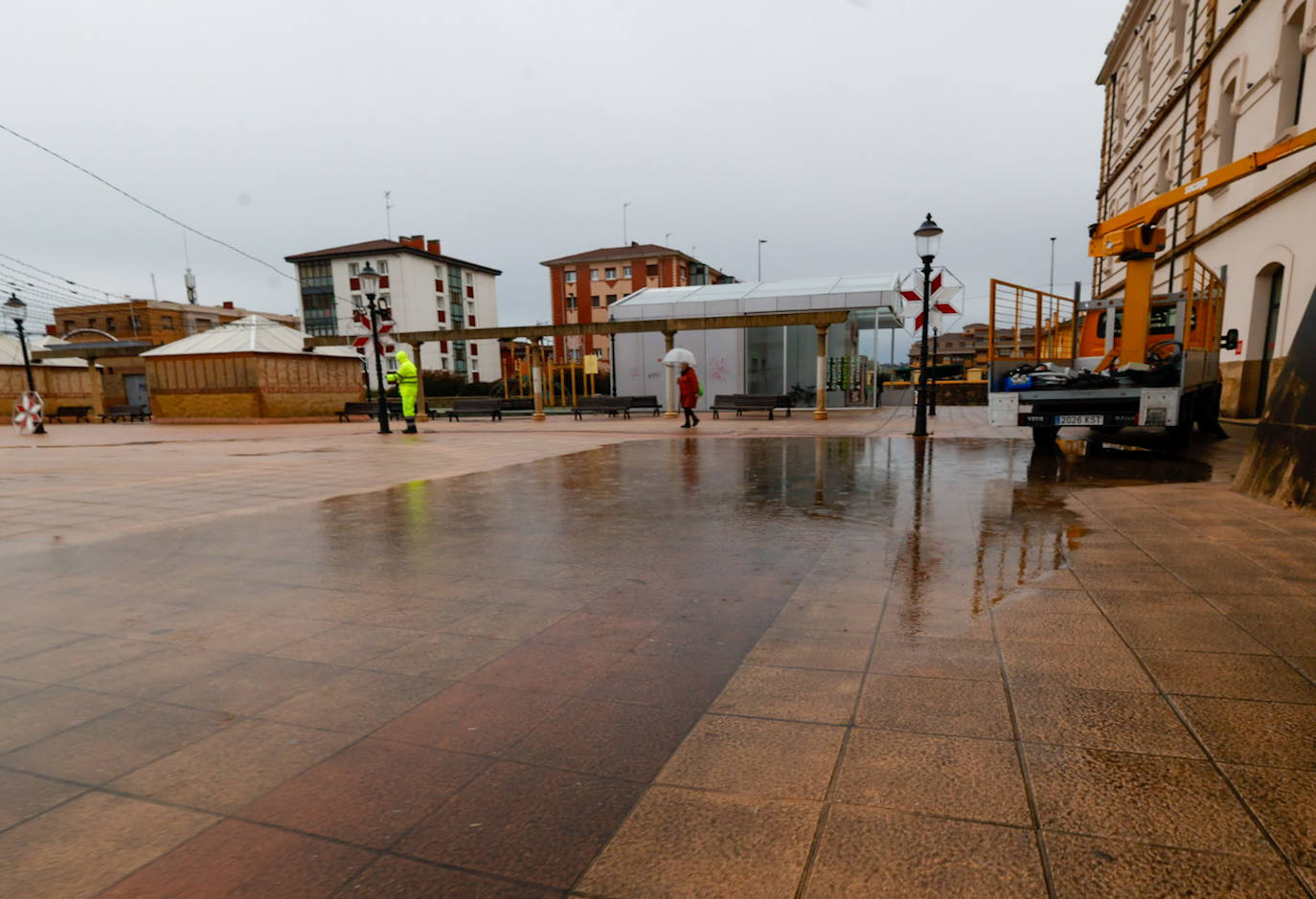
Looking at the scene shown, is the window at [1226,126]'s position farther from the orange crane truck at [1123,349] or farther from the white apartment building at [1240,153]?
the orange crane truck at [1123,349]

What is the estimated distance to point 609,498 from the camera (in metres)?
7.29

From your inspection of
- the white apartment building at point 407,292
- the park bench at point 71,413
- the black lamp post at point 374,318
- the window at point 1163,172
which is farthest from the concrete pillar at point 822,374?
the white apartment building at point 407,292

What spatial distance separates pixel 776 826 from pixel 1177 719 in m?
1.61

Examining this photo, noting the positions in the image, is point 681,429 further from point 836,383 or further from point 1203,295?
point 836,383

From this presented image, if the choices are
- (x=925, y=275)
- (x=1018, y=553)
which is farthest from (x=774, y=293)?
(x=1018, y=553)

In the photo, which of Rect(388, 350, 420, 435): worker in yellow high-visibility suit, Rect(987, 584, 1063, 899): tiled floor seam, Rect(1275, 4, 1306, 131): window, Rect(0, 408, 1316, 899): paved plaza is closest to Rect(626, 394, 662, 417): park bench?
Rect(388, 350, 420, 435): worker in yellow high-visibility suit

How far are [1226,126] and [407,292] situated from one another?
5477 centimetres

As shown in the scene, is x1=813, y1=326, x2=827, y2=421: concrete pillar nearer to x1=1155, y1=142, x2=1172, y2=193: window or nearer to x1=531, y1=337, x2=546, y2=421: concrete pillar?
x1=531, y1=337, x2=546, y2=421: concrete pillar

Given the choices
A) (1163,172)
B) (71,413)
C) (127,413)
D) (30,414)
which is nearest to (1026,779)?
(30,414)

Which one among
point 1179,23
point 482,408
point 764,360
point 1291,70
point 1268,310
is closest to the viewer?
point 1291,70

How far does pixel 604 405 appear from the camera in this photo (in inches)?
874

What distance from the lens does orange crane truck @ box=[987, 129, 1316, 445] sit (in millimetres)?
9094

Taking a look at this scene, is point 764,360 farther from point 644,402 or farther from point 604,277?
point 604,277

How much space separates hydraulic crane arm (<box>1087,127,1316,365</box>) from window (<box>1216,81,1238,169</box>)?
7853 mm
